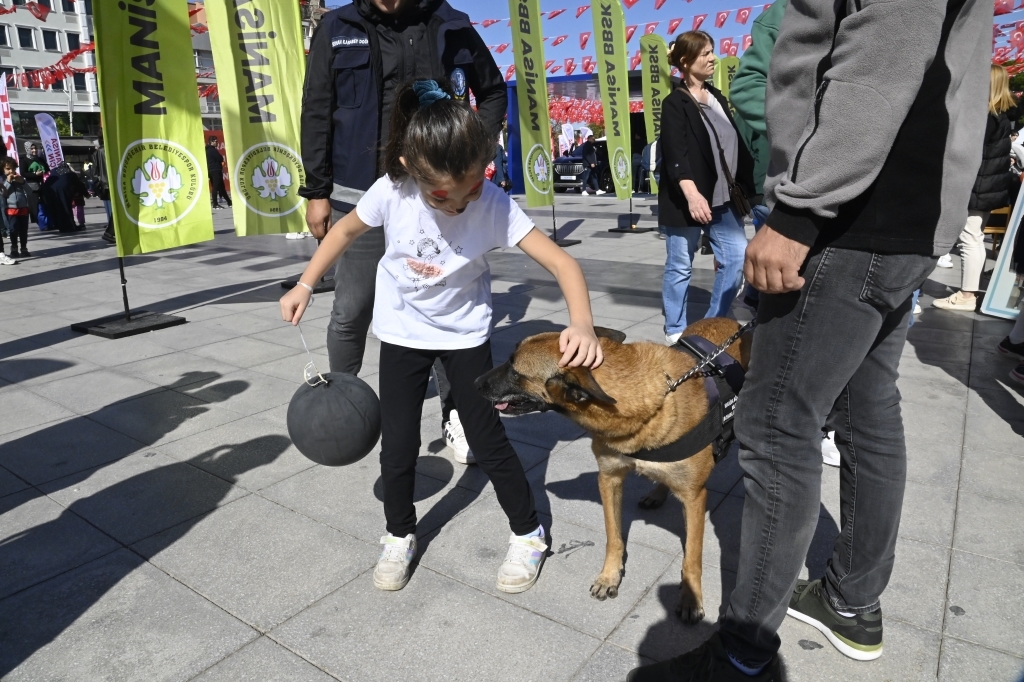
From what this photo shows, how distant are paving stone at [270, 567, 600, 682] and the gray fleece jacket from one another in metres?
1.52

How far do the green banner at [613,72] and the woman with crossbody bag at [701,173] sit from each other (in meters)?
6.71

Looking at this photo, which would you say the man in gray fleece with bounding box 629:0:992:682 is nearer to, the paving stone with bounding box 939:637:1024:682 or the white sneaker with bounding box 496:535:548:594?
the paving stone with bounding box 939:637:1024:682

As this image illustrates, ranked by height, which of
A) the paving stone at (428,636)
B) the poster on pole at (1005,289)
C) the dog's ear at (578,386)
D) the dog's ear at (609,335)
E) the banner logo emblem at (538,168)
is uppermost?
the banner logo emblem at (538,168)

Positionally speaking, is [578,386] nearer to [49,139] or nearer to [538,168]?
[538,168]

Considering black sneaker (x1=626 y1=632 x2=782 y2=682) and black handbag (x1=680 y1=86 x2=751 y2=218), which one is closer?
black sneaker (x1=626 y1=632 x2=782 y2=682)

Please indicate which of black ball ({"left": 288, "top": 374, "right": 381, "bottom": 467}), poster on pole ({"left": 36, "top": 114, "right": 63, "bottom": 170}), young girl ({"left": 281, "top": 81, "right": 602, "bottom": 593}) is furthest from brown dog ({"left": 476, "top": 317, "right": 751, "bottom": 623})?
poster on pole ({"left": 36, "top": 114, "right": 63, "bottom": 170})

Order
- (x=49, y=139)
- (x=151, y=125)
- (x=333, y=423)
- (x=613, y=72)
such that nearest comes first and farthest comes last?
1. (x=333, y=423)
2. (x=151, y=125)
3. (x=613, y=72)
4. (x=49, y=139)

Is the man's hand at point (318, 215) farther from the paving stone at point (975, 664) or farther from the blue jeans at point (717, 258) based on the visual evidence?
the paving stone at point (975, 664)

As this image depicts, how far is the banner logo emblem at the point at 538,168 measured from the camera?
10609mm

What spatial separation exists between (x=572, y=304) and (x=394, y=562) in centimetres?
122

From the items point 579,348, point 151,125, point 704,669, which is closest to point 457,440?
point 579,348

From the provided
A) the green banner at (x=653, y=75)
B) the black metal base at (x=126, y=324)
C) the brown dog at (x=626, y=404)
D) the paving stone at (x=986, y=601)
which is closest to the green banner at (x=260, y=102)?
the black metal base at (x=126, y=324)

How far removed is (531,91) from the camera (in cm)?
1042

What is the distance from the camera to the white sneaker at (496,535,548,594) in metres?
2.59
